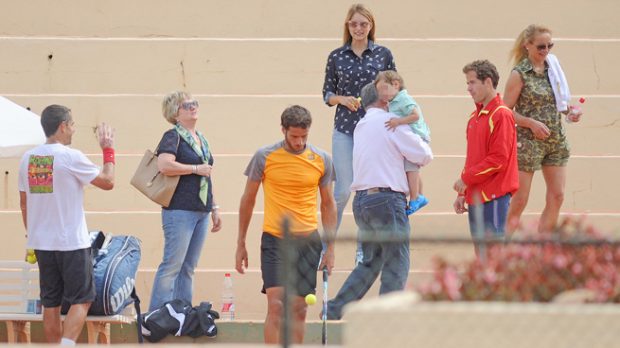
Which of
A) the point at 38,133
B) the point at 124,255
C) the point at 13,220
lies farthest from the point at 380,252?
the point at 13,220

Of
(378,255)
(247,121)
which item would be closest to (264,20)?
(247,121)

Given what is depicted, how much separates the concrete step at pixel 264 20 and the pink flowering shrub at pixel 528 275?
204 inches

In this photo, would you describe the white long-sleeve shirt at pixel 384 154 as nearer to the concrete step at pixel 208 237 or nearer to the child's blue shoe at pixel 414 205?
the child's blue shoe at pixel 414 205

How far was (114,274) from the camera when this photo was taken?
841cm

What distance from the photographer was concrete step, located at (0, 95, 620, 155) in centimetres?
1020

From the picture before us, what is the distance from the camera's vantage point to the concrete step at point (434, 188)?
9.95 metres

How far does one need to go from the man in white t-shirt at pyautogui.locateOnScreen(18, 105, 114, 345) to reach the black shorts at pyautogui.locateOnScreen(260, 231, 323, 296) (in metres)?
1.02

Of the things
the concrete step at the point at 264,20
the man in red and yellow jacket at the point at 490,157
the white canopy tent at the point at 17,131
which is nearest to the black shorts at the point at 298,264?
the man in red and yellow jacket at the point at 490,157

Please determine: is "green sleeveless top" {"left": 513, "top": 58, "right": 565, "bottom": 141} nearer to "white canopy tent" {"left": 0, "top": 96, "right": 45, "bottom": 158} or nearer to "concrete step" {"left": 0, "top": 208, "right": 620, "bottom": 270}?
"concrete step" {"left": 0, "top": 208, "right": 620, "bottom": 270}

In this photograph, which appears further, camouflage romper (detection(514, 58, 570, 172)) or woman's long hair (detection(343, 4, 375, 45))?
woman's long hair (detection(343, 4, 375, 45))

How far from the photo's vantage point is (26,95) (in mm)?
10305

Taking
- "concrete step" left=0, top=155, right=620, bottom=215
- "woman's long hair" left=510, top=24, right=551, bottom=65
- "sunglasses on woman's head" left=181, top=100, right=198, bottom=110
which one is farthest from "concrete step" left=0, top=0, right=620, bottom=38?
"sunglasses on woman's head" left=181, top=100, right=198, bottom=110

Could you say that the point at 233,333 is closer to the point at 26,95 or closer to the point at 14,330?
the point at 14,330

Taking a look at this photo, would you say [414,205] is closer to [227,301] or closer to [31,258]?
[227,301]
